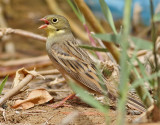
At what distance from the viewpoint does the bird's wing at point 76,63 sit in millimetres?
3279

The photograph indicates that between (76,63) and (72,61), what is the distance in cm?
6

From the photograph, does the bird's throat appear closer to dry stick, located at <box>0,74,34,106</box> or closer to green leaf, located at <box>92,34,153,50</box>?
dry stick, located at <box>0,74,34,106</box>

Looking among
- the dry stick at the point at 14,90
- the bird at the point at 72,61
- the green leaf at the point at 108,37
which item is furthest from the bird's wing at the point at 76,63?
the green leaf at the point at 108,37

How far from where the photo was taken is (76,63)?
3.46 m

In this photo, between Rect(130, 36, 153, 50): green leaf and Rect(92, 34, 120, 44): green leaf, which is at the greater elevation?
Rect(92, 34, 120, 44): green leaf

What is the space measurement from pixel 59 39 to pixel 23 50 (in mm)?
2767

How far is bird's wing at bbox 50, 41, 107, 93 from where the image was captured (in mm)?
3279

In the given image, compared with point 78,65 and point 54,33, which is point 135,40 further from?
point 54,33

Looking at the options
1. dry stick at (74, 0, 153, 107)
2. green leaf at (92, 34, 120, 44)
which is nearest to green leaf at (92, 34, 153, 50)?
green leaf at (92, 34, 120, 44)

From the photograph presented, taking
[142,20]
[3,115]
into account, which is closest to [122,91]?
[3,115]

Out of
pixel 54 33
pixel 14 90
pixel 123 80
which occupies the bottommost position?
pixel 14 90

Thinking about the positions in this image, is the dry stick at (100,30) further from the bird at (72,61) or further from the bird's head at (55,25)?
the bird's head at (55,25)

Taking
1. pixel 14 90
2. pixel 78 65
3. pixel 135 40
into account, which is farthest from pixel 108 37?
pixel 78 65

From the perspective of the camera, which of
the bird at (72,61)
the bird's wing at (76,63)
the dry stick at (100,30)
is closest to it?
the dry stick at (100,30)
